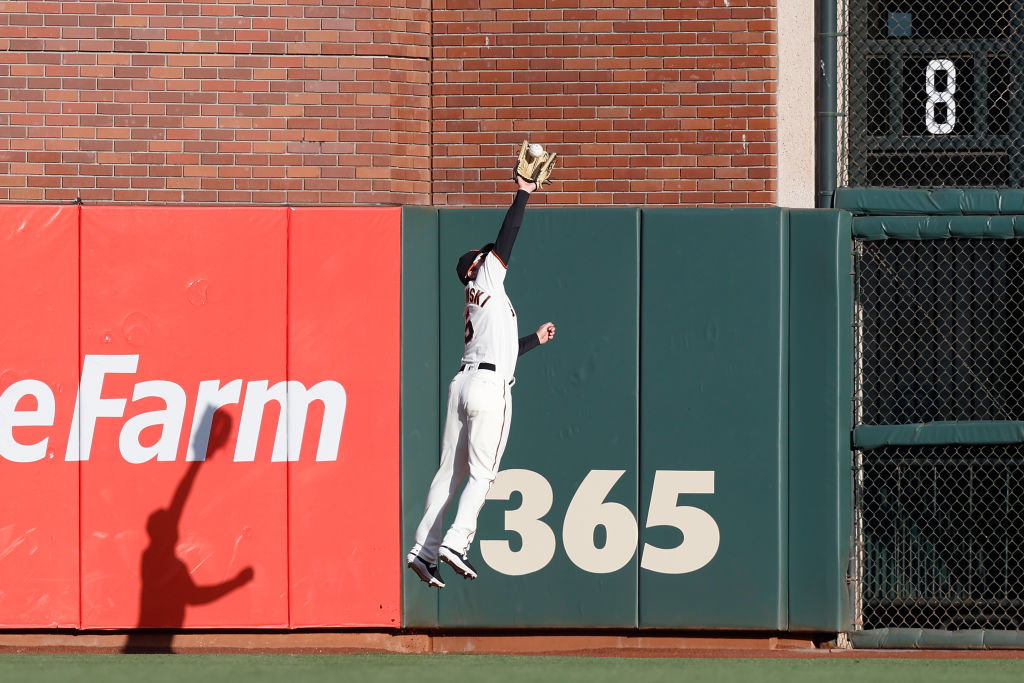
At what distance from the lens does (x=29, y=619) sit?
6637 millimetres

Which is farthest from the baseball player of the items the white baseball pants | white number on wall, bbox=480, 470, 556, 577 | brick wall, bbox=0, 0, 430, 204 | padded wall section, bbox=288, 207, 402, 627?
brick wall, bbox=0, 0, 430, 204

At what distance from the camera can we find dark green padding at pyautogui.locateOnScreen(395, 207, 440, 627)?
6746 millimetres

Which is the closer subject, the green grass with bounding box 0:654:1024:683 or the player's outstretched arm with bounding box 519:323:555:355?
the green grass with bounding box 0:654:1024:683

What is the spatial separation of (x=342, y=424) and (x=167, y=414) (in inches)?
40.2

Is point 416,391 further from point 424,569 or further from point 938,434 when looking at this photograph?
point 938,434

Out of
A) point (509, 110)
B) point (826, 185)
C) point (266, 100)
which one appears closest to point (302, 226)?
point (266, 100)

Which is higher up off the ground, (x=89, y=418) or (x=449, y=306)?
(x=449, y=306)

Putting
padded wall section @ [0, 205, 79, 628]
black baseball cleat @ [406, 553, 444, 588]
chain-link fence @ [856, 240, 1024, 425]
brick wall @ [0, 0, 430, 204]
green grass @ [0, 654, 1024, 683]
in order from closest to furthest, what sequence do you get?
green grass @ [0, 654, 1024, 683], padded wall section @ [0, 205, 79, 628], black baseball cleat @ [406, 553, 444, 588], chain-link fence @ [856, 240, 1024, 425], brick wall @ [0, 0, 430, 204]

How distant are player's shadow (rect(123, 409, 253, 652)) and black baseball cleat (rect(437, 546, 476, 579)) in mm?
1128

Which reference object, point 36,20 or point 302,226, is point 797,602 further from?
point 36,20

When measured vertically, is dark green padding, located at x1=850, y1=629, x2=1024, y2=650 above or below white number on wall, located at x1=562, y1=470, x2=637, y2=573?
below

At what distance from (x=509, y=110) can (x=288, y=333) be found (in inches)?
82.8

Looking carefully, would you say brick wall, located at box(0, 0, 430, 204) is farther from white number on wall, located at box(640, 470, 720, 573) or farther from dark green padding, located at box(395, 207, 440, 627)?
white number on wall, located at box(640, 470, 720, 573)

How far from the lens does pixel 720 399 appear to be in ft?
22.2
